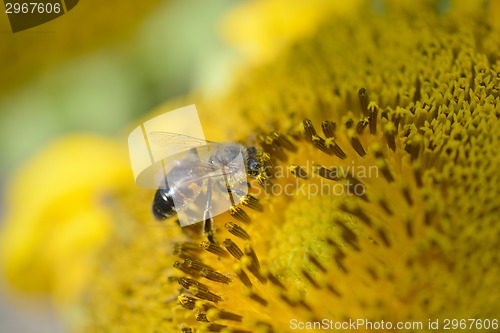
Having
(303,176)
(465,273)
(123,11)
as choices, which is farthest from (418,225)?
(123,11)

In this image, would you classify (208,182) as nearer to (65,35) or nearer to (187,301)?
(187,301)

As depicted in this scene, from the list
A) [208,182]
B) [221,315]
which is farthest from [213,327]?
[208,182]

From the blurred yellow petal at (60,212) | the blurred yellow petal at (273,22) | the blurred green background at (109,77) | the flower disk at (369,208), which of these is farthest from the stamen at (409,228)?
the blurred green background at (109,77)

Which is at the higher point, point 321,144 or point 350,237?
point 321,144

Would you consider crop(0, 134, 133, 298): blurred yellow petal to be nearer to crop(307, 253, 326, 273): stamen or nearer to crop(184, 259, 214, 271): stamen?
crop(184, 259, 214, 271): stamen

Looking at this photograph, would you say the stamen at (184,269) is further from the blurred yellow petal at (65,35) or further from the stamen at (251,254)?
the blurred yellow petal at (65,35)

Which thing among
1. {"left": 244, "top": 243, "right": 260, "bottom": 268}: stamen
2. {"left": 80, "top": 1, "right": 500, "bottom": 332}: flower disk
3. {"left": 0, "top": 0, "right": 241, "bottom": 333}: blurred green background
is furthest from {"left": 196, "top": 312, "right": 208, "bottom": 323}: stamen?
{"left": 0, "top": 0, "right": 241, "bottom": 333}: blurred green background
